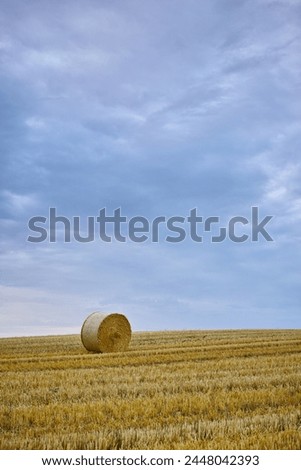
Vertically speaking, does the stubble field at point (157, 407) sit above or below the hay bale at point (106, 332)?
below

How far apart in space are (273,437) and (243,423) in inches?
37.7

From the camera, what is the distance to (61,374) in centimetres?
1293

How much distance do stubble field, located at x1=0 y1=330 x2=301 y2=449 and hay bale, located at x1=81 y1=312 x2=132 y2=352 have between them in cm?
662

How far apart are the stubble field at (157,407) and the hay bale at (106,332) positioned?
6617mm

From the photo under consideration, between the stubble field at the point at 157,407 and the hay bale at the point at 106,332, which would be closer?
the stubble field at the point at 157,407

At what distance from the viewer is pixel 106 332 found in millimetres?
21469

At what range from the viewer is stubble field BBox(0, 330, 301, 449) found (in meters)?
6.21

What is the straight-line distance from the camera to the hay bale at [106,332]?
21172mm

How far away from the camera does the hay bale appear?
69.5ft

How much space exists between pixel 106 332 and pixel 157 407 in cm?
1340

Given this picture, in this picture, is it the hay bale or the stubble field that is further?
the hay bale

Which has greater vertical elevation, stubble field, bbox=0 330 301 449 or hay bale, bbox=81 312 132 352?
hay bale, bbox=81 312 132 352
